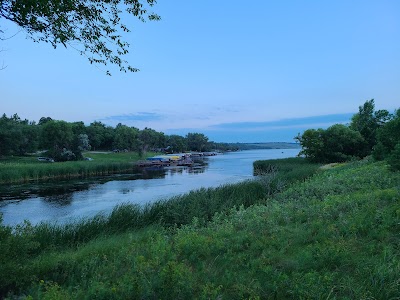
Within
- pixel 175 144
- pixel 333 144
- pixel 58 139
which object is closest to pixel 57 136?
pixel 58 139

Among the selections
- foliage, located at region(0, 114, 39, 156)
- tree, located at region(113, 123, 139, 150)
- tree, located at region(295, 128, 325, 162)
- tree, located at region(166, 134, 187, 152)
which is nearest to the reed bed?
foliage, located at region(0, 114, 39, 156)

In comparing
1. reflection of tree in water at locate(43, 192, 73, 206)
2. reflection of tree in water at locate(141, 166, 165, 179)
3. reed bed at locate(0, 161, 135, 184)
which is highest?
reed bed at locate(0, 161, 135, 184)

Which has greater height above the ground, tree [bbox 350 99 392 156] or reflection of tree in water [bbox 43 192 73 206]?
tree [bbox 350 99 392 156]

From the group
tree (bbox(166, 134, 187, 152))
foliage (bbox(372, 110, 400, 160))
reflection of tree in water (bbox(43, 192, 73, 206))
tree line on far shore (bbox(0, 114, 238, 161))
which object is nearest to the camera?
foliage (bbox(372, 110, 400, 160))

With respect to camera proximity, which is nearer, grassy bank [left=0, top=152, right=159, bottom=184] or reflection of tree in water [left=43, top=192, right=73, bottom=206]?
reflection of tree in water [left=43, top=192, right=73, bottom=206]

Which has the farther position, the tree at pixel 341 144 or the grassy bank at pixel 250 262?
the tree at pixel 341 144

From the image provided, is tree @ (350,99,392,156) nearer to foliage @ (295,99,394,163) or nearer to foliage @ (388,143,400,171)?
foliage @ (295,99,394,163)

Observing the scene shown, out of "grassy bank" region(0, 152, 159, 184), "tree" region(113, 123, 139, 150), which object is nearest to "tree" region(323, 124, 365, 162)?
"grassy bank" region(0, 152, 159, 184)

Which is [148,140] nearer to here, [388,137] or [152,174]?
[152,174]

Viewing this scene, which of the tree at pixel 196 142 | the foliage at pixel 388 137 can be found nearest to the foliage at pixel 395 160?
the foliage at pixel 388 137

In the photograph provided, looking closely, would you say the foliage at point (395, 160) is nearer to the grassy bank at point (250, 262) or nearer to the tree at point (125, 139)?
the grassy bank at point (250, 262)

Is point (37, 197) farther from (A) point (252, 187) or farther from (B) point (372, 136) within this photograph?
(B) point (372, 136)

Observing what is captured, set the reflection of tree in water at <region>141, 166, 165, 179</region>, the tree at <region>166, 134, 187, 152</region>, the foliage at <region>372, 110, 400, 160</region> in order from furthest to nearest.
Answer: the tree at <region>166, 134, 187, 152</region>
the reflection of tree in water at <region>141, 166, 165, 179</region>
the foliage at <region>372, 110, 400, 160</region>

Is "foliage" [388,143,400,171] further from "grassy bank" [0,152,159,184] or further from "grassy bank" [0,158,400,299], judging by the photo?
"grassy bank" [0,152,159,184]
